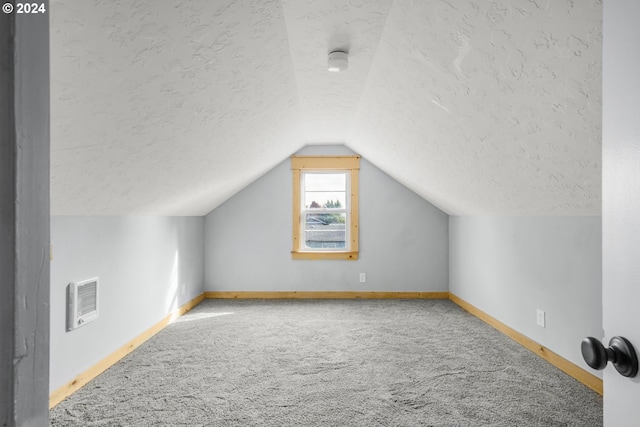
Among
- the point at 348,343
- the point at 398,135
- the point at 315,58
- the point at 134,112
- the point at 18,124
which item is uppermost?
the point at 315,58

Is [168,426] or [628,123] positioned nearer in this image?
[628,123]

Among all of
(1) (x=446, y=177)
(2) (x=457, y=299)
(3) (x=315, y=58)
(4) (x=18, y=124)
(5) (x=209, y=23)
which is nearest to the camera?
(4) (x=18, y=124)

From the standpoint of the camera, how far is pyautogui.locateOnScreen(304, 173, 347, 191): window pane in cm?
513

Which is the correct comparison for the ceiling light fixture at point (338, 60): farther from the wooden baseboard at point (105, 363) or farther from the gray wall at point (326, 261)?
the gray wall at point (326, 261)

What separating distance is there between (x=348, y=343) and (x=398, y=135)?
71.8 inches

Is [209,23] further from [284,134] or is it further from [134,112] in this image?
[284,134]

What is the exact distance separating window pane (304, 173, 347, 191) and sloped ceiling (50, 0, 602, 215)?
200 centimetres

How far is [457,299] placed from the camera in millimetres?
4590

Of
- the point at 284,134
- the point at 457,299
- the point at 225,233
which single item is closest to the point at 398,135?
the point at 284,134

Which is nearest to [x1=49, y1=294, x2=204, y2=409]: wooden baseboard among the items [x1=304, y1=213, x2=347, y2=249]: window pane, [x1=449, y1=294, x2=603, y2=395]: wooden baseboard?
[x1=304, y1=213, x2=347, y2=249]: window pane

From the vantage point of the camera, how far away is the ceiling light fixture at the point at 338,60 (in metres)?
2.13

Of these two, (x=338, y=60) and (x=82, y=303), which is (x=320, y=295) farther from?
(x=338, y=60)

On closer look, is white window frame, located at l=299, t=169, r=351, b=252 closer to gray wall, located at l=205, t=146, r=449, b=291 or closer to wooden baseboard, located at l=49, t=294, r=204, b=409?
gray wall, located at l=205, t=146, r=449, b=291

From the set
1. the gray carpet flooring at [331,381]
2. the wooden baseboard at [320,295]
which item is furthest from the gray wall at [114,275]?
the wooden baseboard at [320,295]
